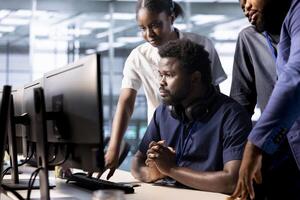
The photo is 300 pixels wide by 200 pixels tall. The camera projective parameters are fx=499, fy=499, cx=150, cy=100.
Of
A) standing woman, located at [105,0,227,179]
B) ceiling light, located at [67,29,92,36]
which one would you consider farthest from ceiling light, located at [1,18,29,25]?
standing woman, located at [105,0,227,179]

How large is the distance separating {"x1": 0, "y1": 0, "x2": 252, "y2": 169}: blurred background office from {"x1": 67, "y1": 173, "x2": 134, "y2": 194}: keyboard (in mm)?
3732

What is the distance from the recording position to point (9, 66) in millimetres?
6008

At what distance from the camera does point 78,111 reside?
138 cm

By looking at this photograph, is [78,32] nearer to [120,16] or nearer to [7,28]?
[120,16]

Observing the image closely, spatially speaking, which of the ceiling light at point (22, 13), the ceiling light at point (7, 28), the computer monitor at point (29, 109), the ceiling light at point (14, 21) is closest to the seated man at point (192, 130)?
the computer monitor at point (29, 109)

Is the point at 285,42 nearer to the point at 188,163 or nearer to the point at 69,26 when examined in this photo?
the point at 188,163

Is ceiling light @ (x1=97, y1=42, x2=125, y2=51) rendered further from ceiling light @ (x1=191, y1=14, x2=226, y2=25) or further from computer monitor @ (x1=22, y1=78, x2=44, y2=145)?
computer monitor @ (x1=22, y1=78, x2=44, y2=145)

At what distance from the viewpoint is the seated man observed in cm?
182

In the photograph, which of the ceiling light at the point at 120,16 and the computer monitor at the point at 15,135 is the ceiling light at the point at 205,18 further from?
the computer monitor at the point at 15,135

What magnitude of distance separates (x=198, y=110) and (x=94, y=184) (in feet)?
1.61

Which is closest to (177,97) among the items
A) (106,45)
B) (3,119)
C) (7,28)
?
(3,119)

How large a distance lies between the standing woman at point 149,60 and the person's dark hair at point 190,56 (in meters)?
0.18

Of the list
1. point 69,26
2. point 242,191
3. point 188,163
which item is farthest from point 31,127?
point 69,26

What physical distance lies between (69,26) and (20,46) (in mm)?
687
